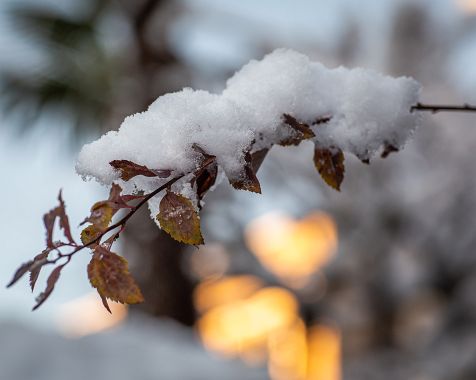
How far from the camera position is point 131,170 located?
47 cm

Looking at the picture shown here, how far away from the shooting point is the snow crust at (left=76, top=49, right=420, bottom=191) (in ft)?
1.62

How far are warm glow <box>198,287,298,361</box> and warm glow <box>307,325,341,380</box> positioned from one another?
35 cm

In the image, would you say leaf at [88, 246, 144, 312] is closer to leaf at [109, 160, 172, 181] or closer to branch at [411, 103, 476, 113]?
leaf at [109, 160, 172, 181]

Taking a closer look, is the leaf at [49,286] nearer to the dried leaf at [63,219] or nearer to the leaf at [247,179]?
the dried leaf at [63,219]

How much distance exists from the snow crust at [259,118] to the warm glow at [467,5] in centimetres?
492

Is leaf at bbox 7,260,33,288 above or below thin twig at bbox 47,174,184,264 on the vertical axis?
below


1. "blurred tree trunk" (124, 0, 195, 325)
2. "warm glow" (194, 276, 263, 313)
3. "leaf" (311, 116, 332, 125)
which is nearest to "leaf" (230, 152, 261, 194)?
"leaf" (311, 116, 332, 125)

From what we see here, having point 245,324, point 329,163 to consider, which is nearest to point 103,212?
point 329,163

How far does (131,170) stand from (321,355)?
631 cm

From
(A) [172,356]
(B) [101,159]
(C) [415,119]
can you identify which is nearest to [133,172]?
(B) [101,159]

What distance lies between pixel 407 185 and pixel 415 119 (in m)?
4.26

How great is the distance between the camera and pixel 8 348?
2.07 metres

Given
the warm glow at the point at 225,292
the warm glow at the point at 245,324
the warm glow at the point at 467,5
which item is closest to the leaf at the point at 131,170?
the warm glow at the point at 467,5

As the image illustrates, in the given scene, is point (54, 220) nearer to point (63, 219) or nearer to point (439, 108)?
point (63, 219)
